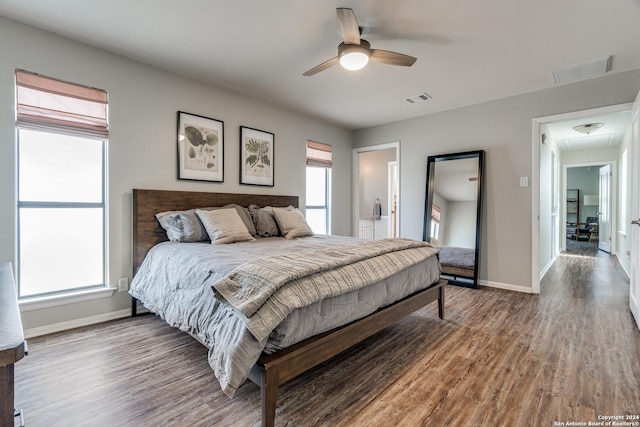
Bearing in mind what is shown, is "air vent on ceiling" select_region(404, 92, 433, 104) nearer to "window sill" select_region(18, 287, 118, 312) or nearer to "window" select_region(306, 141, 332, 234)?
"window" select_region(306, 141, 332, 234)

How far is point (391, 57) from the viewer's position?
8.06ft

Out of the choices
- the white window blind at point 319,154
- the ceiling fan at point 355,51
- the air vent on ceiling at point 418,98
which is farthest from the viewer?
the white window blind at point 319,154

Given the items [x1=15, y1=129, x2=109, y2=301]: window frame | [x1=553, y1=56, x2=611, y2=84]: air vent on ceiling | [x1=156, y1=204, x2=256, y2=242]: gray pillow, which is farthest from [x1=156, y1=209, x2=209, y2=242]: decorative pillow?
[x1=553, y1=56, x2=611, y2=84]: air vent on ceiling

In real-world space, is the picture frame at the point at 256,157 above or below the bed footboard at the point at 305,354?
above

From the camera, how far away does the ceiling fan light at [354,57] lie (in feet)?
7.57

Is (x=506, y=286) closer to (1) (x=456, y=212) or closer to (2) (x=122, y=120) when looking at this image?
(1) (x=456, y=212)

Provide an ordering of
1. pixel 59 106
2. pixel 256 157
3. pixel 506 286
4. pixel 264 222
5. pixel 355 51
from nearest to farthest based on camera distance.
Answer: pixel 355 51
pixel 59 106
pixel 264 222
pixel 506 286
pixel 256 157

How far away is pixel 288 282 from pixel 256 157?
9.47 ft

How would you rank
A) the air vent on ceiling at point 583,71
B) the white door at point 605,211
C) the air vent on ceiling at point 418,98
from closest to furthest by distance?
1. the air vent on ceiling at point 583,71
2. the air vent on ceiling at point 418,98
3. the white door at point 605,211

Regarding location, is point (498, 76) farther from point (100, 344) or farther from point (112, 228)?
point (100, 344)

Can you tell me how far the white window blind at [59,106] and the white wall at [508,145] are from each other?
3.88 m

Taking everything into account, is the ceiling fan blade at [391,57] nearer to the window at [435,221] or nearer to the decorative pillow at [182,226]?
the decorative pillow at [182,226]

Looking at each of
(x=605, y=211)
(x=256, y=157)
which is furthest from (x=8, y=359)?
(x=605, y=211)

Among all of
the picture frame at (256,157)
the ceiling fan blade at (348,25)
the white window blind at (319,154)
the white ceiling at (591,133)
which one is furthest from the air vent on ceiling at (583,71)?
the picture frame at (256,157)
